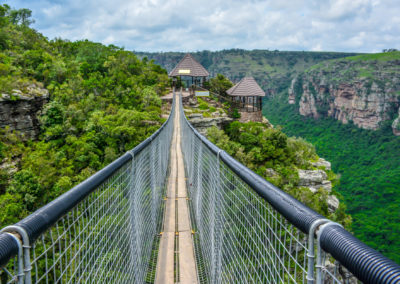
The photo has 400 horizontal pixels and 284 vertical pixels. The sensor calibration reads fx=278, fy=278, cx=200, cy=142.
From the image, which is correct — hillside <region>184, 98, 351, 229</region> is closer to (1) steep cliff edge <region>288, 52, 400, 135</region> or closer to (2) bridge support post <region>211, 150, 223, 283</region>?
(2) bridge support post <region>211, 150, 223, 283</region>

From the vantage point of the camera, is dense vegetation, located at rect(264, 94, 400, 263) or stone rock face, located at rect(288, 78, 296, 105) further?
stone rock face, located at rect(288, 78, 296, 105)

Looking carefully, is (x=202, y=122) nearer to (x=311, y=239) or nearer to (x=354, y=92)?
(x=311, y=239)

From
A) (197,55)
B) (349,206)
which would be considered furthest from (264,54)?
(349,206)

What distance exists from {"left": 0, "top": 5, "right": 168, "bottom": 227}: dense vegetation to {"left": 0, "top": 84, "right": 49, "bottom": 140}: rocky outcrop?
53 cm

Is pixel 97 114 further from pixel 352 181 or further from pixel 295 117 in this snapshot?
pixel 295 117

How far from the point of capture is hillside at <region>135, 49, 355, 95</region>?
371ft

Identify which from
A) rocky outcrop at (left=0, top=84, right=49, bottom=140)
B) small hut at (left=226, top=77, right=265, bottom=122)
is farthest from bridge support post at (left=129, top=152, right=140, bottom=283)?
small hut at (left=226, top=77, right=265, bottom=122)

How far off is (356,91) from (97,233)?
83.6 m

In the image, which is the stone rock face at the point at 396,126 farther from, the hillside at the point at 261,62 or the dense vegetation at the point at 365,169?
the hillside at the point at 261,62

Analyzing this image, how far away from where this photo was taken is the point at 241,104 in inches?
1056

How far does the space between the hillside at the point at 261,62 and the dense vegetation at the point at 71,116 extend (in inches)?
3444

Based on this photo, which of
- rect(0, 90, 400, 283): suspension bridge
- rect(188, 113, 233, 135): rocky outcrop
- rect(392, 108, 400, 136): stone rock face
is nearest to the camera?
rect(0, 90, 400, 283): suspension bridge

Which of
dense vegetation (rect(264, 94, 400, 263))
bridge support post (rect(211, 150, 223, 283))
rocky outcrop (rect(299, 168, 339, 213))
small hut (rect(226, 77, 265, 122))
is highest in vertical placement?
small hut (rect(226, 77, 265, 122))

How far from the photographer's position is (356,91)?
73.1m
